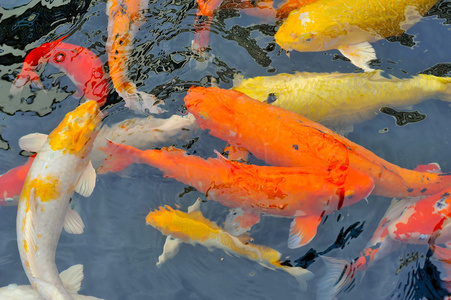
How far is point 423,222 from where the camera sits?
382 cm

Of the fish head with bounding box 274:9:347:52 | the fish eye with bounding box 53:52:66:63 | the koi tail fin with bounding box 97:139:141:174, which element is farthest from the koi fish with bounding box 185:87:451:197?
the fish eye with bounding box 53:52:66:63

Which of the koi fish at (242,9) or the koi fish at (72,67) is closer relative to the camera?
the koi fish at (72,67)

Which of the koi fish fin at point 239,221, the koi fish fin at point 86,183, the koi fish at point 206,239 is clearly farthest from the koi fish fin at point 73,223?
the koi fish fin at point 239,221

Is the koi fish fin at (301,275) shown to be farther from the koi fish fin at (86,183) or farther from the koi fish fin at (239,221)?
the koi fish fin at (86,183)

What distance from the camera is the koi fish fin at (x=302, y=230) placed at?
3.80 meters

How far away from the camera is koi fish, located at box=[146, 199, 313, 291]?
12.7 ft

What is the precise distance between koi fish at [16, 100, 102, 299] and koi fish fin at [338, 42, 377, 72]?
2631mm

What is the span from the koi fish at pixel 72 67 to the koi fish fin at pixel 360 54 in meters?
2.53

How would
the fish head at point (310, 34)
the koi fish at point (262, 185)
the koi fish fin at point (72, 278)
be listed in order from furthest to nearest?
the fish head at point (310, 34) < the koi fish fin at point (72, 278) < the koi fish at point (262, 185)

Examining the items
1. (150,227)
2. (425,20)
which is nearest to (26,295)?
(150,227)

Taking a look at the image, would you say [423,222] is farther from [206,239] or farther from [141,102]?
[141,102]

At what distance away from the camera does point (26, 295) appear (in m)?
3.77

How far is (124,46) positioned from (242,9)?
1.41 m

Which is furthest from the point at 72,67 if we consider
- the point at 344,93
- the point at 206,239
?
the point at 344,93
